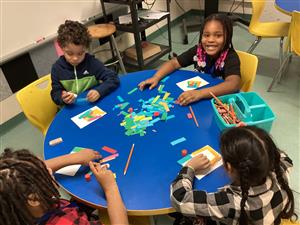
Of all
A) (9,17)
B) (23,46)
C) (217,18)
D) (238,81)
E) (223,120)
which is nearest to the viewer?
(223,120)

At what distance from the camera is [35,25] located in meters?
2.94

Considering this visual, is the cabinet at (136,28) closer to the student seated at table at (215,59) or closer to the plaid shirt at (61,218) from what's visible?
the student seated at table at (215,59)

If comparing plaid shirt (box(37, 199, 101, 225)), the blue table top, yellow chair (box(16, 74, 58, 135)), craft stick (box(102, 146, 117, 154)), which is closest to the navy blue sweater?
yellow chair (box(16, 74, 58, 135))

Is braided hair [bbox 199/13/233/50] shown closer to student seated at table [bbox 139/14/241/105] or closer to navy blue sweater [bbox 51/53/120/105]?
student seated at table [bbox 139/14/241/105]

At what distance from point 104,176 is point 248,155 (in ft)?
1.99

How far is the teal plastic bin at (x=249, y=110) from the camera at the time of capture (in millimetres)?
1348

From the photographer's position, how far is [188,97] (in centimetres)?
165

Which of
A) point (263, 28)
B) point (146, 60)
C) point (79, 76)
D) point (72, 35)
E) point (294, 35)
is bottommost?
point (146, 60)

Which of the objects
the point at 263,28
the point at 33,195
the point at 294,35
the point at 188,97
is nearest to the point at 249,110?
the point at 188,97

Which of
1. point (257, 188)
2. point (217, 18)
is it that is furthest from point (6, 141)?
point (257, 188)

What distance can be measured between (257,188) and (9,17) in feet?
8.87

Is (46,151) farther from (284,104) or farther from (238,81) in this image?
(284,104)

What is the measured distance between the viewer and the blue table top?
2781 millimetres

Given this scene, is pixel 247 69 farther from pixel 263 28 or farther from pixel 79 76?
pixel 263 28
